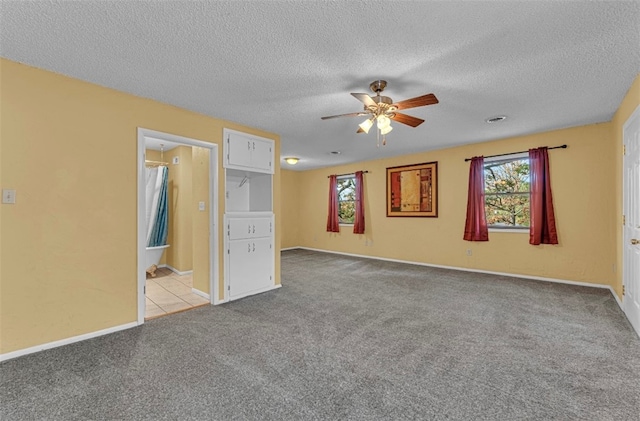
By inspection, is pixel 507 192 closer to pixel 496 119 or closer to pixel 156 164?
pixel 496 119

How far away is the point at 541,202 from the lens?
14.2ft

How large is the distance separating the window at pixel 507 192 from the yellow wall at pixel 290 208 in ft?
16.5

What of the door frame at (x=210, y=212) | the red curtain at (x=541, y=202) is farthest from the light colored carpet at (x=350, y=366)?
the red curtain at (x=541, y=202)

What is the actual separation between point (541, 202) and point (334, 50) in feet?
13.6

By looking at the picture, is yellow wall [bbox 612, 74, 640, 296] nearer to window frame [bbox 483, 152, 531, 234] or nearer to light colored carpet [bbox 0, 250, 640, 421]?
light colored carpet [bbox 0, 250, 640, 421]

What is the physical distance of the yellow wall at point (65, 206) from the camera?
2.22 metres

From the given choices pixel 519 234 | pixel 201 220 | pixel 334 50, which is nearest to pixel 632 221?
pixel 519 234

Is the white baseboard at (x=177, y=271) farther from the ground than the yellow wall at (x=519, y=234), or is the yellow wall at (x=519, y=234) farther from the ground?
the yellow wall at (x=519, y=234)

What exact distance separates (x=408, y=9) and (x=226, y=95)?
1.93m

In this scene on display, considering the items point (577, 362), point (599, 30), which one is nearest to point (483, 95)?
point (599, 30)

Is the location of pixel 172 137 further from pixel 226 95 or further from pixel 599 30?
pixel 599 30

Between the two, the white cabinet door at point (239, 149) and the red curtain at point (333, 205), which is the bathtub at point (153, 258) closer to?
the white cabinet door at point (239, 149)

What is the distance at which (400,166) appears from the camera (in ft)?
20.3

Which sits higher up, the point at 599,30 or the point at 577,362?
the point at 599,30
